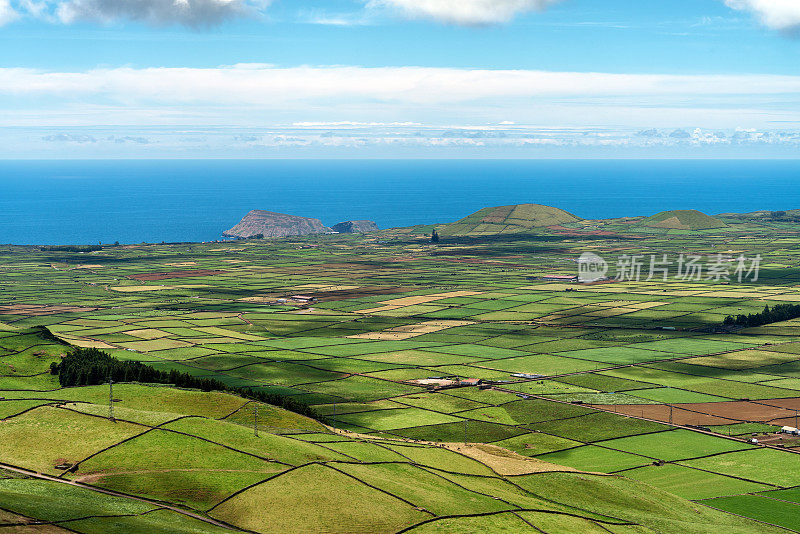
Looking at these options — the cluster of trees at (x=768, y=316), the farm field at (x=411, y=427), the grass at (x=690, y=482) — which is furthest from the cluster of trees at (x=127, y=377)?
the cluster of trees at (x=768, y=316)

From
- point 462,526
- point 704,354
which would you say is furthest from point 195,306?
point 462,526

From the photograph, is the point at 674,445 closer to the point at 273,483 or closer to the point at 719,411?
the point at 719,411

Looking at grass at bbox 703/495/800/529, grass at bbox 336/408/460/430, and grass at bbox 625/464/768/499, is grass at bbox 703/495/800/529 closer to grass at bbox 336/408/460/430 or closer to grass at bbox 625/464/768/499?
grass at bbox 625/464/768/499

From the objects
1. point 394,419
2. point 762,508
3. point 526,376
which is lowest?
point 762,508

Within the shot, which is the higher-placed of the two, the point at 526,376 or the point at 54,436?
the point at 54,436

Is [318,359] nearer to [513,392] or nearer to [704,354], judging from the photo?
[513,392]

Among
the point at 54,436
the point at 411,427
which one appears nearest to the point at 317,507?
the point at 54,436

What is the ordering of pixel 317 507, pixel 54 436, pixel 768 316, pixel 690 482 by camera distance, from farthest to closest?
1. pixel 768 316
2. pixel 690 482
3. pixel 54 436
4. pixel 317 507
